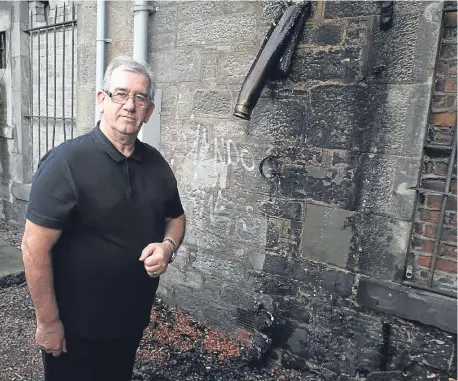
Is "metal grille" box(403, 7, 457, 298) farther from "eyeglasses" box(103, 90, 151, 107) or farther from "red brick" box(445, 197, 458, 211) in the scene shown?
"eyeglasses" box(103, 90, 151, 107)

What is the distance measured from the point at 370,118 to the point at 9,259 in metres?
4.20

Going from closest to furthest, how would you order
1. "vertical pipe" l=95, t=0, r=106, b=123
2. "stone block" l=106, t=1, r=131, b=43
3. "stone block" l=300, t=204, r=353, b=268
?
"stone block" l=300, t=204, r=353, b=268 → "stone block" l=106, t=1, r=131, b=43 → "vertical pipe" l=95, t=0, r=106, b=123

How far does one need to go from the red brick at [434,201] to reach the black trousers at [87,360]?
1953 millimetres

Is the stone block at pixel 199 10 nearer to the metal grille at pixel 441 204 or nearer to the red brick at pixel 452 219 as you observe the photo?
the metal grille at pixel 441 204

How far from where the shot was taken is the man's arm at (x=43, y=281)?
176cm

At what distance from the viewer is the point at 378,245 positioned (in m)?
2.75

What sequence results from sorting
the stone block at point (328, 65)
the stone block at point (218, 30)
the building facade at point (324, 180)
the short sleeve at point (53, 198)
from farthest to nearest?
the stone block at point (218, 30)
the stone block at point (328, 65)
the building facade at point (324, 180)
the short sleeve at point (53, 198)

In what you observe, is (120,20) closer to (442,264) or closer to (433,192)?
(433,192)

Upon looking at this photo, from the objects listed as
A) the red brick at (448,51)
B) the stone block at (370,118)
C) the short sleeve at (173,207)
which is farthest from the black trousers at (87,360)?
the red brick at (448,51)

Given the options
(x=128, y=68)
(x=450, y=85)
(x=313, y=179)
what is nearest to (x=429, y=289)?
(x=313, y=179)

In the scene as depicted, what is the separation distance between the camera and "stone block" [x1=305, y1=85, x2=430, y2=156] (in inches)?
100

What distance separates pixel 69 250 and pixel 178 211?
679mm

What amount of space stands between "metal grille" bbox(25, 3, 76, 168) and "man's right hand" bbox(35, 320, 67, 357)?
3854 mm

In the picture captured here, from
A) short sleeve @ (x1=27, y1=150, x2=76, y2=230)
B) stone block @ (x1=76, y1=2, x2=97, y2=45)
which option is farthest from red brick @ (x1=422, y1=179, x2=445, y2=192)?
stone block @ (x1=76, y1=2, x2=97, y2=45)
